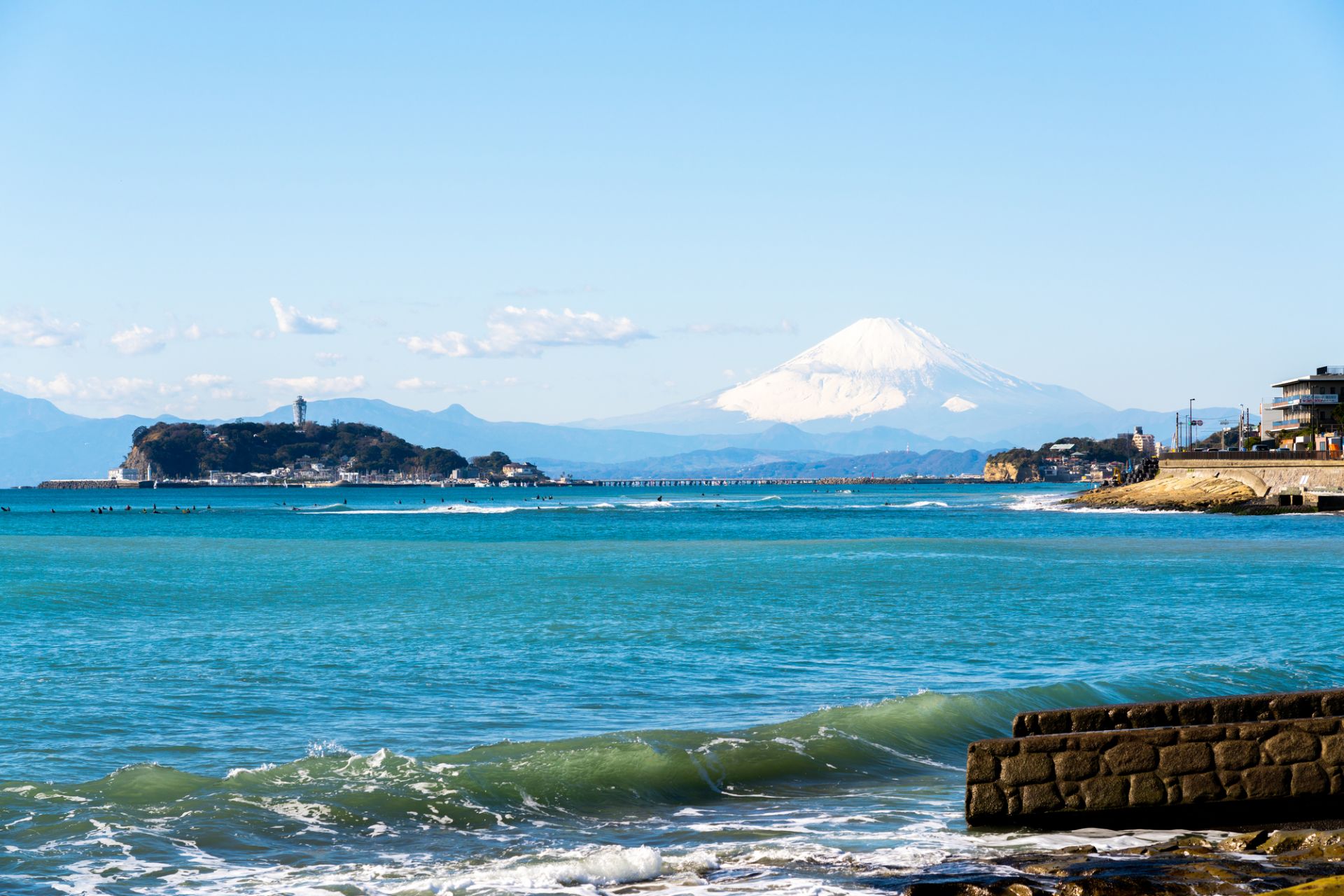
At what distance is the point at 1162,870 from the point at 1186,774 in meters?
1.49

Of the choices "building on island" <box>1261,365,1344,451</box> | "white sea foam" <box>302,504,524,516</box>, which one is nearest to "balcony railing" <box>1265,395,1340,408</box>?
"building on island" <box>1261,365,1344,451</box>

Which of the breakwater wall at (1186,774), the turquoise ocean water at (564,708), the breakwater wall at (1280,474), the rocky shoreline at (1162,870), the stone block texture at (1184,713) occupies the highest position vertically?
the breakwater wall at (1280,474)

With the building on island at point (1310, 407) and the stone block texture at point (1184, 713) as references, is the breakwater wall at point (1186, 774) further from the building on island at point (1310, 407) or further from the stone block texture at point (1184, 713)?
the building on island at point (1310, 407)

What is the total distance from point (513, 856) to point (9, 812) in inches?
175

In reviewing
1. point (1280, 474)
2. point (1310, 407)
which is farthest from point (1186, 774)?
point (1310, 407)

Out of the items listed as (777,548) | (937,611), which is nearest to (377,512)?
(777,548)

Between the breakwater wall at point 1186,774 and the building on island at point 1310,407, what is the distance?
11383 centimetres

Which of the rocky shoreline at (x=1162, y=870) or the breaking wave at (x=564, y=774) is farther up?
the rocky shoreline at (x=1162, y=870)

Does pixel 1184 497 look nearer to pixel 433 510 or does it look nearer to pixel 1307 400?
pixel 1307 400

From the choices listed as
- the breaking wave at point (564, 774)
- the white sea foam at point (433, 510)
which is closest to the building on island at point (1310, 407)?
the white sea foam at point (433, 510)

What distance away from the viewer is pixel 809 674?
60.9 feet

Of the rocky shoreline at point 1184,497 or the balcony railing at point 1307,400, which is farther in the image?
the balcony railing at point 1307,400

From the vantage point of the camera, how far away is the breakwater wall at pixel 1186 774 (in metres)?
9.47

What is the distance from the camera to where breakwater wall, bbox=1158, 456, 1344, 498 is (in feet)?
296
